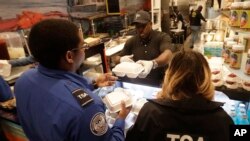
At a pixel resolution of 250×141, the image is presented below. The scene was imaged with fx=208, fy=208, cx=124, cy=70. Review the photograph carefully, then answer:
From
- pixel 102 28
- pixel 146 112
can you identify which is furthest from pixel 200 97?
pixel 102 28

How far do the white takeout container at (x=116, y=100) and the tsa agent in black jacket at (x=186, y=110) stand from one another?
0.36m

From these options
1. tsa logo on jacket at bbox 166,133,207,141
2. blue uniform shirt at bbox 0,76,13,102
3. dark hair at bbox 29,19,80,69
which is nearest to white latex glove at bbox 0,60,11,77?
blue uniform shirt at bbox 0,76,13,102

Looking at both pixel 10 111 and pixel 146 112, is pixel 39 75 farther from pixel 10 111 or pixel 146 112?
pixel 10 111

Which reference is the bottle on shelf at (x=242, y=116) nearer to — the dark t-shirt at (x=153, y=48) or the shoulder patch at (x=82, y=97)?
the shoulder patch at (x=82, y=97)

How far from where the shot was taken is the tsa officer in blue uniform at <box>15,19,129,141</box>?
0.96m

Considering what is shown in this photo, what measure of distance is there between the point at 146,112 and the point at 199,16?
785 centimetres

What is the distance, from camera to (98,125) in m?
1.02

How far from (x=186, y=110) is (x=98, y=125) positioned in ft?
1.50

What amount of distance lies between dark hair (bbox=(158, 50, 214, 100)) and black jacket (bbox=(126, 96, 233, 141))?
0.05 meters

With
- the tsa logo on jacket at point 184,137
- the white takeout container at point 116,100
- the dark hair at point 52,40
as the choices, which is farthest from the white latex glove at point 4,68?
the tsa logo on jacket at point 184,137

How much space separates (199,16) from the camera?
8148 mm

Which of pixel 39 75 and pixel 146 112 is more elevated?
pixel 39 75

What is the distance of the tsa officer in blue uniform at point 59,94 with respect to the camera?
38.0 inches

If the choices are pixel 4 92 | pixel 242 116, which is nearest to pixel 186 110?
pixel 242 116
